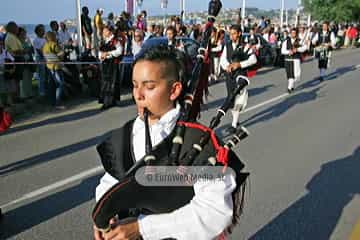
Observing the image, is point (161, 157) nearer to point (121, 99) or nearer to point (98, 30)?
point (121, 99)

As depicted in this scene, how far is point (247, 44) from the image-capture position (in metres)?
8.02

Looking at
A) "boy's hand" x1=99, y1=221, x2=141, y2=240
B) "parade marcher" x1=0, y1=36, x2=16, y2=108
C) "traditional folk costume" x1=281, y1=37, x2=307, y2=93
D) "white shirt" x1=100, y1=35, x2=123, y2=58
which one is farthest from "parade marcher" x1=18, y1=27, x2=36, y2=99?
"boy's hand" x1=99, y1=221, x2=141, y2=240

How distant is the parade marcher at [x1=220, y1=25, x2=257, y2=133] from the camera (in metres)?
7.41

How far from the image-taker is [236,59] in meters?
7.53

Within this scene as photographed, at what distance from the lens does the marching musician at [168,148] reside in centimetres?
162

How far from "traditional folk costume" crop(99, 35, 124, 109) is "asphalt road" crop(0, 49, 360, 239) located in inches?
13.9

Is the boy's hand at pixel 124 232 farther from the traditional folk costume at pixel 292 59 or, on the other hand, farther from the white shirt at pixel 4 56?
the traditional folk costume at pixel 292 59

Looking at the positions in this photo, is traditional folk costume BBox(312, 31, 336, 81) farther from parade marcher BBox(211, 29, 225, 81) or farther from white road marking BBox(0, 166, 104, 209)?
white road marking BBox(0, 166, 104, 209)

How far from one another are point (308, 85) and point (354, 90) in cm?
141

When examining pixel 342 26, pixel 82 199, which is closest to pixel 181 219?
pixel 82 199

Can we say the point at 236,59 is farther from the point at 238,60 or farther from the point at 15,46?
the point at 15,46

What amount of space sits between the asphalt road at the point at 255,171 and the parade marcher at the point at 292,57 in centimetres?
187

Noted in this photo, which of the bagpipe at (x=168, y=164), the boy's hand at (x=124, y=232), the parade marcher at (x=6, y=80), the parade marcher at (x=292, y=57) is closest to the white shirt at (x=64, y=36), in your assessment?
the parade marcher at (x=6, y=80)

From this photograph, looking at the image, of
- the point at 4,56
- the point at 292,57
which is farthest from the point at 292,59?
the point at 4,56
